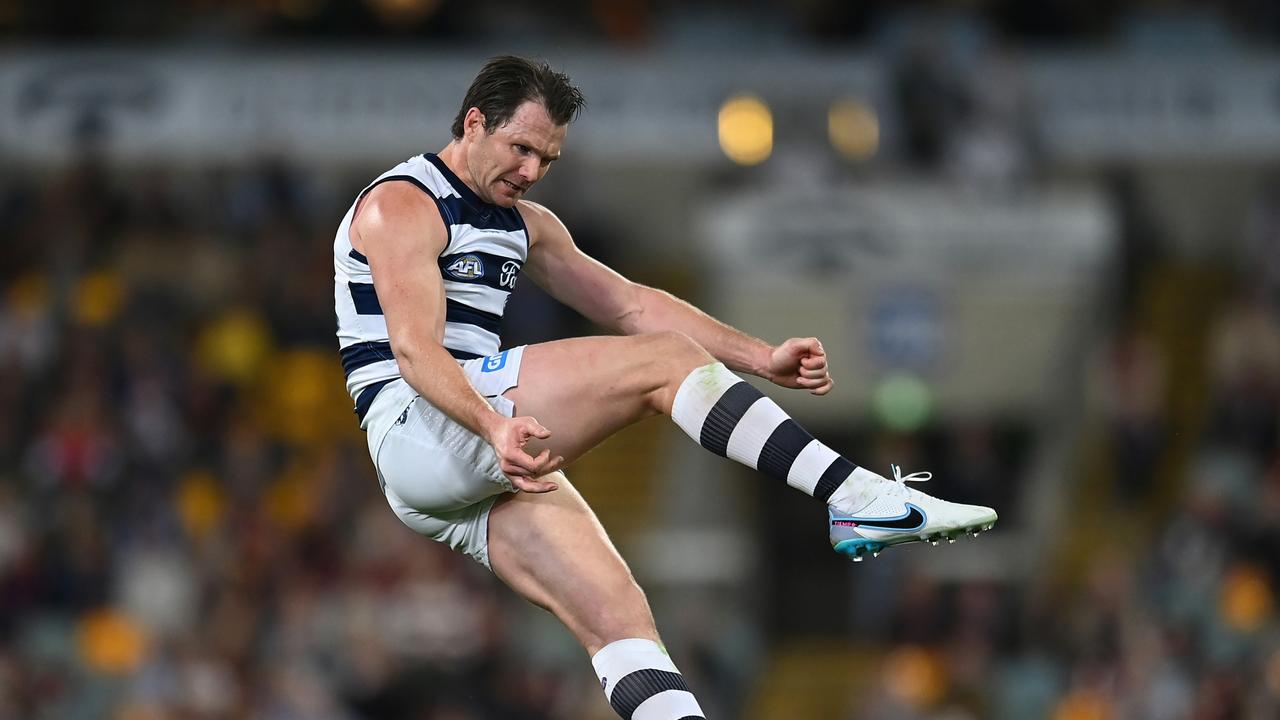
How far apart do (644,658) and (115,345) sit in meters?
9.70

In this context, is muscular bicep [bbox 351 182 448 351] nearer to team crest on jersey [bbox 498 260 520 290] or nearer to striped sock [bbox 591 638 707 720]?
team crest on jersey [bbox 498 260 520 290]

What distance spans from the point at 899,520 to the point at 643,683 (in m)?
0.85

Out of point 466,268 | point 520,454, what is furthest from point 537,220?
point 520,454

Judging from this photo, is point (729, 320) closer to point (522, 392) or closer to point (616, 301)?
point (616, 301)

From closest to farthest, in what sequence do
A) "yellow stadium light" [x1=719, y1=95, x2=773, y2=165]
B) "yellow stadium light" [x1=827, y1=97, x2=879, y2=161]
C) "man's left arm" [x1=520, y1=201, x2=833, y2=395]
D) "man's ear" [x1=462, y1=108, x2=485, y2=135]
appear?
"man's ear" [x1=462, y1=108, x2=485, y2=135], "man's left arm" [x1=520, y1=201, x2=833, y2=395], "yellow stadium light" [x1=827, y1=97, x2=879, y2=161], "yellow stadium light" [x1=719, y1=95, x2=773, y2=165]

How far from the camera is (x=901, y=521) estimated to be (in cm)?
508

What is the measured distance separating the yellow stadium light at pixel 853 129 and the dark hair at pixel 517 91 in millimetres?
10099

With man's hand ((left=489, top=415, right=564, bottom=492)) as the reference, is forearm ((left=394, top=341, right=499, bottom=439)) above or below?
above

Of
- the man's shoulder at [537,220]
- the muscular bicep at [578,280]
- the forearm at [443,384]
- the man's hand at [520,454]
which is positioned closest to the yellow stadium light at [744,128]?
the muscular bicep at [578,280]

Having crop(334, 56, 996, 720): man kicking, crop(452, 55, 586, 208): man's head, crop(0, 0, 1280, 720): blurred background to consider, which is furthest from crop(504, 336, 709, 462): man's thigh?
crop(0, 0, 1280, 720): blurred background

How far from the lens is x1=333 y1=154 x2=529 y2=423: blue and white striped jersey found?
5.36 m

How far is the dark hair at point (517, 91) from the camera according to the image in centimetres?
526

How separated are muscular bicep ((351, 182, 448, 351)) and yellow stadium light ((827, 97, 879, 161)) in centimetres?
1025

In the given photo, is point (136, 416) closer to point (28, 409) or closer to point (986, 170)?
point (28, 409)
